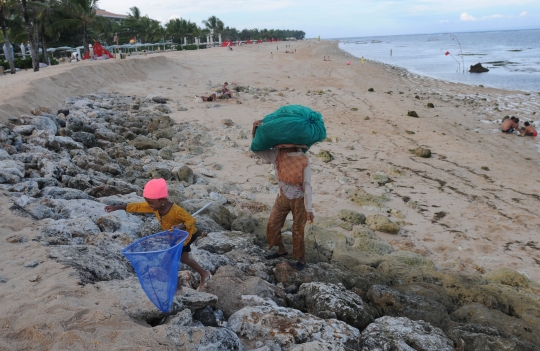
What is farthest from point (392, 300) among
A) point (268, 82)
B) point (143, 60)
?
point (143, 60)

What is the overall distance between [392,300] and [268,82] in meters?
A: 18.8

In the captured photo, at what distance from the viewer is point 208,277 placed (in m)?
3.36

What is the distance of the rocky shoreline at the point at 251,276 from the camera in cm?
285

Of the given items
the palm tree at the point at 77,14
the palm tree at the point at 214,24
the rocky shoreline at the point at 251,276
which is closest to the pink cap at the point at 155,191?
the rocky shoreline at the point at 251,276

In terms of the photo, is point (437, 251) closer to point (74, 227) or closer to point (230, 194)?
point (230, 194)

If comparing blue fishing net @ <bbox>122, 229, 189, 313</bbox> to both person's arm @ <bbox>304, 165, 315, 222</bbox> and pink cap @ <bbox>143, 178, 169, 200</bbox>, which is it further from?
person's arm @ <bbox>304, 165, 315, 222</bbox>

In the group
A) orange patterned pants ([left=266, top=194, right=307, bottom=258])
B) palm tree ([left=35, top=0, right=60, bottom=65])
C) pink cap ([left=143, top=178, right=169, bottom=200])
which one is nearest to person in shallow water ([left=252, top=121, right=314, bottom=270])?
orange patterned pants ([left=266, top=194, right=307, bottom=258])

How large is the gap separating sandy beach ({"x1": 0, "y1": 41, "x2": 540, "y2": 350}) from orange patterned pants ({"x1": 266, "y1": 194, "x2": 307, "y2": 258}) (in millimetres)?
1649

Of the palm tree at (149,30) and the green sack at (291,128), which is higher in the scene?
the palm tree at (149,30)

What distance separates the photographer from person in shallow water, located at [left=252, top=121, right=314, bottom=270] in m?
3.95

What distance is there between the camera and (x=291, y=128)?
3.78 m

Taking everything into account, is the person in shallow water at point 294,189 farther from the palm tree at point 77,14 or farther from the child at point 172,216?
the palm tree at point 77,14

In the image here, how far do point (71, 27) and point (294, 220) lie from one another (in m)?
28.6

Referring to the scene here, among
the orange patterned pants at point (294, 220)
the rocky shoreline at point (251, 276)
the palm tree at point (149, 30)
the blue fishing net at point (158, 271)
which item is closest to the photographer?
the blue fishing net at point (158, 271)
